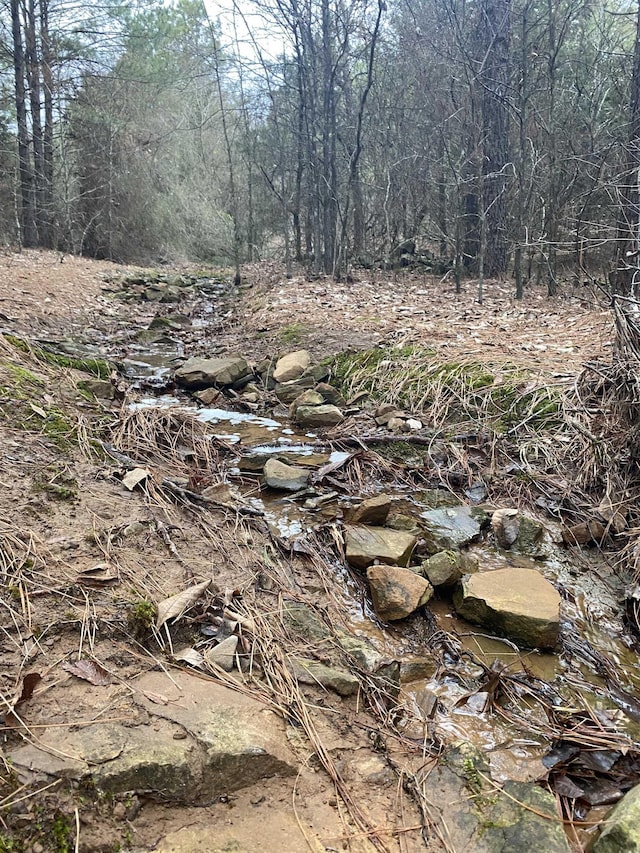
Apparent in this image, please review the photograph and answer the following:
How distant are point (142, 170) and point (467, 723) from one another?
23.1 meters

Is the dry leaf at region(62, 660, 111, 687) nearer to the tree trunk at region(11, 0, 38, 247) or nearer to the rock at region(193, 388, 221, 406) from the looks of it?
the rock at region(193, 388, 221, 406)

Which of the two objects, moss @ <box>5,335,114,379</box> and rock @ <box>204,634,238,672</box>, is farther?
moss @ <box>5,335,114,379</box>

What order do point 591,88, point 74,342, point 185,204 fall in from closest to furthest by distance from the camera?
1. point 74,342
2. point 591,88
3. point 185,204

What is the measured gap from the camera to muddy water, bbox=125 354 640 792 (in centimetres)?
221

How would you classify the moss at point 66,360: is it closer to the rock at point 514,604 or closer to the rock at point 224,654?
the rock at point 224,654

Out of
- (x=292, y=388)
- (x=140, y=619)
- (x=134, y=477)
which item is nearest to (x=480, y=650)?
(x=140, y=619)

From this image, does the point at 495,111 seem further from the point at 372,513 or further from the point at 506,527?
the point at 372,513

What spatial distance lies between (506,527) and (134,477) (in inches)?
97.0

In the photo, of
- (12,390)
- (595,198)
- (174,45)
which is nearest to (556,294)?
(595,198)

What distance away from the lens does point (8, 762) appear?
4.66ft

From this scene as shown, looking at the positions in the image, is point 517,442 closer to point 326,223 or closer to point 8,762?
point 8,762

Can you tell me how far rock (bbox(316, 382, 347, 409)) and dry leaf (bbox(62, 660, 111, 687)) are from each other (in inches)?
169

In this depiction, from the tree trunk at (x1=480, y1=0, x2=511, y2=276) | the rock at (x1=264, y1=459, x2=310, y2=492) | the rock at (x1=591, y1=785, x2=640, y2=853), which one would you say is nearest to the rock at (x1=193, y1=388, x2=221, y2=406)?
the rock at (x1=264, y1=459, x2=310, y2=492)

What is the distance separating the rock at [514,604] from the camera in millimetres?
2715
